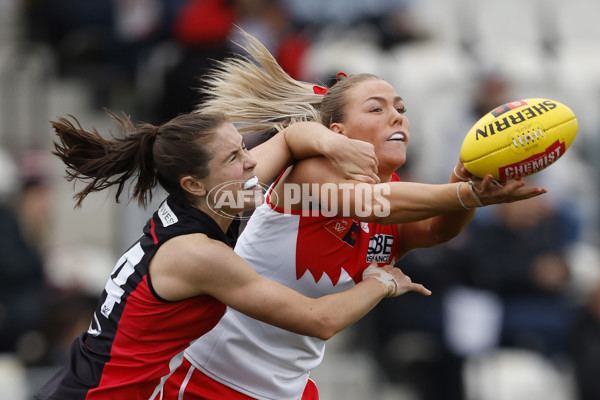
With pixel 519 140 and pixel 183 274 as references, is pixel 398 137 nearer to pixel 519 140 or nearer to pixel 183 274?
pixel 519 140

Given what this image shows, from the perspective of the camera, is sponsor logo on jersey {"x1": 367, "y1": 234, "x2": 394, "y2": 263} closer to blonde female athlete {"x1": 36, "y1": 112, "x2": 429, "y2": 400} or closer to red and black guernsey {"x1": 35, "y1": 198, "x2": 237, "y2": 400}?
blonde female athlete {"x1": 36, "y1": 112, "x2": 429, "y2": 400}

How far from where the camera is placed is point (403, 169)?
7.94 meters

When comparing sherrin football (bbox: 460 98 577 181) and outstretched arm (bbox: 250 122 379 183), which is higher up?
sherrin football (bbox: 460 98 577 181)

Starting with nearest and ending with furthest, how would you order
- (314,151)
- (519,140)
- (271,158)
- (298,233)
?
(519,140), (314,151), (271,158), (298,233)

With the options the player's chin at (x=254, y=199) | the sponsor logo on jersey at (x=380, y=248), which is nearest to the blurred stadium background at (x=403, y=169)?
the sponsor logo on jersey at (x=380, y=248)

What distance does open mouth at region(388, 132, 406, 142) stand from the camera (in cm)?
424

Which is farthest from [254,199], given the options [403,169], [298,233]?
[403,169]

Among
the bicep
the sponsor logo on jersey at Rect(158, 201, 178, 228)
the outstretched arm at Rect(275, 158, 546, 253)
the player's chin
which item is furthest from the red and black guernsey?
the outstretched arm at Rect(275, 158, 546, 253)

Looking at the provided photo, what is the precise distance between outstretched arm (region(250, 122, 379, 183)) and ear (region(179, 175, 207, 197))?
0.29 m

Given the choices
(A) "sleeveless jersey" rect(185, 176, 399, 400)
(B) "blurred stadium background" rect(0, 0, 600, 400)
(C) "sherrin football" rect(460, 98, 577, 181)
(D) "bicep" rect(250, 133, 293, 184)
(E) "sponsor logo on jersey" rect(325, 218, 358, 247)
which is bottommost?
(B) "blurred stadium background" rect(0, 0, 600, 400)

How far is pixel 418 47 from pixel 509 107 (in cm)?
611

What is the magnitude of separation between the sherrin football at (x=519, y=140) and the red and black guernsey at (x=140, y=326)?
1.10m

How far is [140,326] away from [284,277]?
0.73 m

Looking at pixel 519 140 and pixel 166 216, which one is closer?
pixel 519 140
